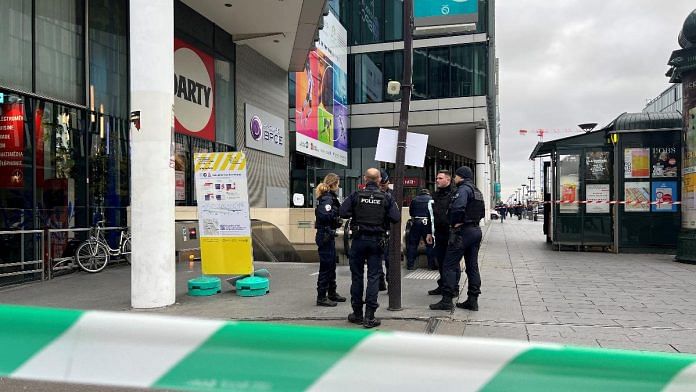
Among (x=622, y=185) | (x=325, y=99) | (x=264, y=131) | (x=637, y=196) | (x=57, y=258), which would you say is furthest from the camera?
(x=325, y=99)

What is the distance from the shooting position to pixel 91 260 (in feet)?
33.6

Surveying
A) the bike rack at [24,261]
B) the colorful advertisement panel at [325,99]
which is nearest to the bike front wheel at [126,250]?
the bike rack at [24,261]

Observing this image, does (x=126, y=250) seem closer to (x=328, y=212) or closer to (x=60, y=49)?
(x=60, y=49)

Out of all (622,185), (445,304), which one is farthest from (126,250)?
(622,185)

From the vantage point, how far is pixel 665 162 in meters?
12.8

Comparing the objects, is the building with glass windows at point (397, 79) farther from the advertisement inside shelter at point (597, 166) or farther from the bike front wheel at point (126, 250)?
the bike front wheel at point (126, 250)

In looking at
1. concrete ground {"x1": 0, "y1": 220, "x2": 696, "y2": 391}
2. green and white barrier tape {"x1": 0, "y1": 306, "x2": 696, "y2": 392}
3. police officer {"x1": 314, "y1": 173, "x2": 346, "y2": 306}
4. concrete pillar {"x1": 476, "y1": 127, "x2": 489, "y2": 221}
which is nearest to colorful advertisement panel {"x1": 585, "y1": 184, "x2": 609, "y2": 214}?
concrete ground {"x1": 0, "y1": 220, "x2": 696, "y2": 391}

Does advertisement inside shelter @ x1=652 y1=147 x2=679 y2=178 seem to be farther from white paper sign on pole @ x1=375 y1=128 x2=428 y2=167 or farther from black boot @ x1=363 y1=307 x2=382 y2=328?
black boot @ x1=363 y1=307 x2=382 y2=328

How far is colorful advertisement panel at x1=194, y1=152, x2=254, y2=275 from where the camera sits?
8062 millimetres

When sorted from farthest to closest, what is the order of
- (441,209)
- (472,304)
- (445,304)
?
(441,209)
(472,304)
(445,304)

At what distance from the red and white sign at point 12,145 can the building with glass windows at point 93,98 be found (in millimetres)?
18

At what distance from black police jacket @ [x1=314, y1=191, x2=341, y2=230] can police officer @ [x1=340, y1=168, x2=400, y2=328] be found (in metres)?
0.86

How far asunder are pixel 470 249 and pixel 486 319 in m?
0.93

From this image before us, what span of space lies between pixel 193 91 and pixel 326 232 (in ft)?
30.9
